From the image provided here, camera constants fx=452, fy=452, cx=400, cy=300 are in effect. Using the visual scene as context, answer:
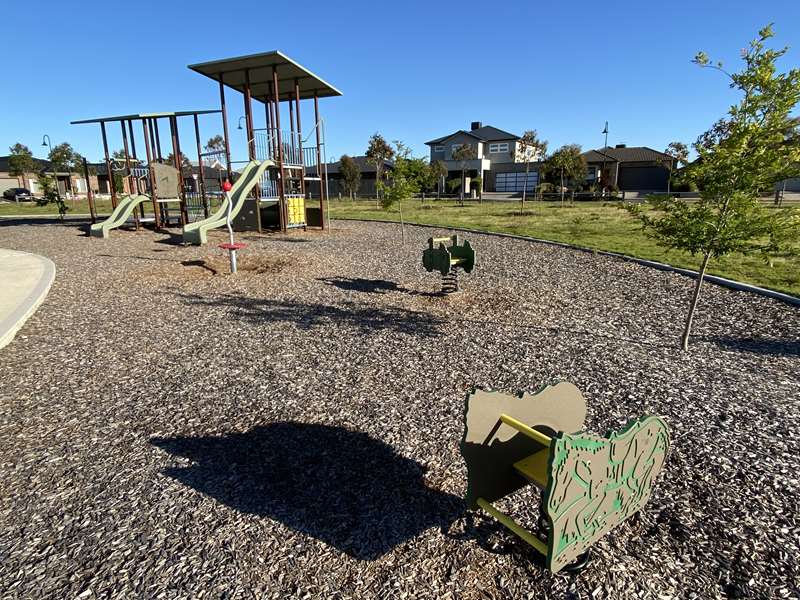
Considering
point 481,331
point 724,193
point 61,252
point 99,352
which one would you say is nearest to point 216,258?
point 61,252

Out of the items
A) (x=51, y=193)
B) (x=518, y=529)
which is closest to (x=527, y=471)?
(x=518, y=529)

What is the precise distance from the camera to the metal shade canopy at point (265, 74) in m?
15.8

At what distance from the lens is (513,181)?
194 feet

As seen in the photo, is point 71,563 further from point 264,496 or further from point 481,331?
point 481,331

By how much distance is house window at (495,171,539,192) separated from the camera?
56.4 metres

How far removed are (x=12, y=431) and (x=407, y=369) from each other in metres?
3.87

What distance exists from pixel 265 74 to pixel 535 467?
18721 millimetres

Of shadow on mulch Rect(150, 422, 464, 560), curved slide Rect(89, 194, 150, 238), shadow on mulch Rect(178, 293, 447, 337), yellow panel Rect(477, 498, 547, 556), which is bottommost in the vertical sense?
shadow on mulch Rect(150, 422, 464, 560)

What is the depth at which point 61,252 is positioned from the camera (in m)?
13.9

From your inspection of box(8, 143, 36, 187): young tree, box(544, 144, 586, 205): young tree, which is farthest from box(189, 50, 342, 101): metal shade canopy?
box(8, 143, 36, 187): young tree

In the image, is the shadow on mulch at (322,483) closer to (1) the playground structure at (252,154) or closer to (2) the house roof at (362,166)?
(1) the playground structure at (252,154)

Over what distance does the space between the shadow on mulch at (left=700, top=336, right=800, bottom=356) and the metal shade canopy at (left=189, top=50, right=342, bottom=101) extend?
15.0 metres

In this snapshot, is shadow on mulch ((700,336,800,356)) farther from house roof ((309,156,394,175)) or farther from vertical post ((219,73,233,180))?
house roof ((309,156,394,175))

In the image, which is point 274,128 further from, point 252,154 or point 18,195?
point 18,195
